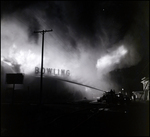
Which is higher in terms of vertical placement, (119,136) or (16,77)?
(16,77)

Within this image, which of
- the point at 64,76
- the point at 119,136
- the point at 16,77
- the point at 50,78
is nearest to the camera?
the point at 119,136

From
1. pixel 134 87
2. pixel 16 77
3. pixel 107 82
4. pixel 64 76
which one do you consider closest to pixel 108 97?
pixel 16 77

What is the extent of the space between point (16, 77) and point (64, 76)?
40715 millimetres

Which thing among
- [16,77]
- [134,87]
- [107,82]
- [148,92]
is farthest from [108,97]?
[107,82]

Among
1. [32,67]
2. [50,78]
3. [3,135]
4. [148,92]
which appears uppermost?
[32,67]

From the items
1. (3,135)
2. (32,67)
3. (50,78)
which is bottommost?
(3,135)

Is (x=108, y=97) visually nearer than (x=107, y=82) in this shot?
Result: Yes

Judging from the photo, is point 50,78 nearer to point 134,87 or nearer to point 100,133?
point 134,87

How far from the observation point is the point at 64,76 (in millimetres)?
59625

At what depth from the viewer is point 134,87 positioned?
203 feet

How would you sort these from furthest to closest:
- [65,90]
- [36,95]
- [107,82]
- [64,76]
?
[107,82] → [64,76] → [65,90] → [36,95]

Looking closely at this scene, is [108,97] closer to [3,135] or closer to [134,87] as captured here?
[3,135]

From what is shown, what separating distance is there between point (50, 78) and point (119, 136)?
44.0 meters

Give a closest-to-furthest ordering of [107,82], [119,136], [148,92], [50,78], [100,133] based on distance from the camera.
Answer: [119,136] < [100,133] < [148,92] < [50,78] < [107,82]
